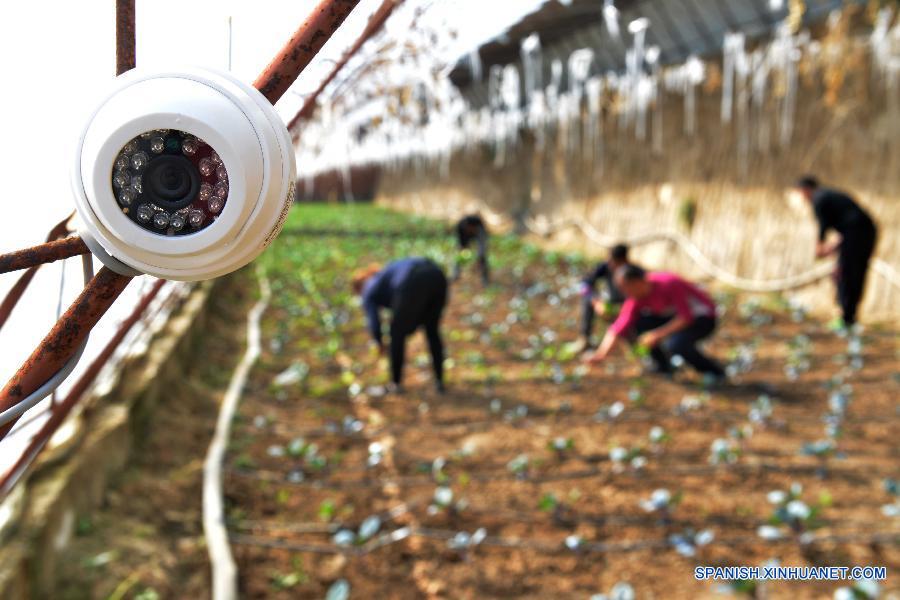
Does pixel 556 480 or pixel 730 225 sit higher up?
pixel 730 225

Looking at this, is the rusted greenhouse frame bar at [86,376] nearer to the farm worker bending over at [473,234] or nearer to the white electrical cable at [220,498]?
the white electrical cable at [220,498]

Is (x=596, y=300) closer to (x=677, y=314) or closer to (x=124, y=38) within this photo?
(x=677, y=314)

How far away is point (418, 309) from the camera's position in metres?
5.55

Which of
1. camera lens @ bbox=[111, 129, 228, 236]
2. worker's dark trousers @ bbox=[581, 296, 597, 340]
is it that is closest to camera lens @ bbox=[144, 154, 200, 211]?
camera lens @ bbox=[111, 129, 228, 236]

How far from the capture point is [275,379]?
645 centimetres

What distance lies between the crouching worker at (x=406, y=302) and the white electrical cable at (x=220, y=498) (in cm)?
129

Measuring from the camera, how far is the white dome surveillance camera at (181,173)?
2.35ft

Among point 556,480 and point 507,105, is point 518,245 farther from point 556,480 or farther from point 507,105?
point 556,480

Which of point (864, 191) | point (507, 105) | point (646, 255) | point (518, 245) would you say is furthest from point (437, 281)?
point (507, 105)

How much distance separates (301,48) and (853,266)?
22.1 ft

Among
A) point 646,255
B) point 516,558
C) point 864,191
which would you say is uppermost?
point 864,191

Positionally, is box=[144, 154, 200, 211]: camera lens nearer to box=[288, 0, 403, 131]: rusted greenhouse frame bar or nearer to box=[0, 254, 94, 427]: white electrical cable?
box=[0, 254, 94, 427]: white electrical cable

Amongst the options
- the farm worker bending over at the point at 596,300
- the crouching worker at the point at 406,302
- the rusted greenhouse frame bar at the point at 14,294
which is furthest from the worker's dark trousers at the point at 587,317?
the rusted greenhouse frame bar at the point at 14,294

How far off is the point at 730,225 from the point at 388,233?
9.88 m
